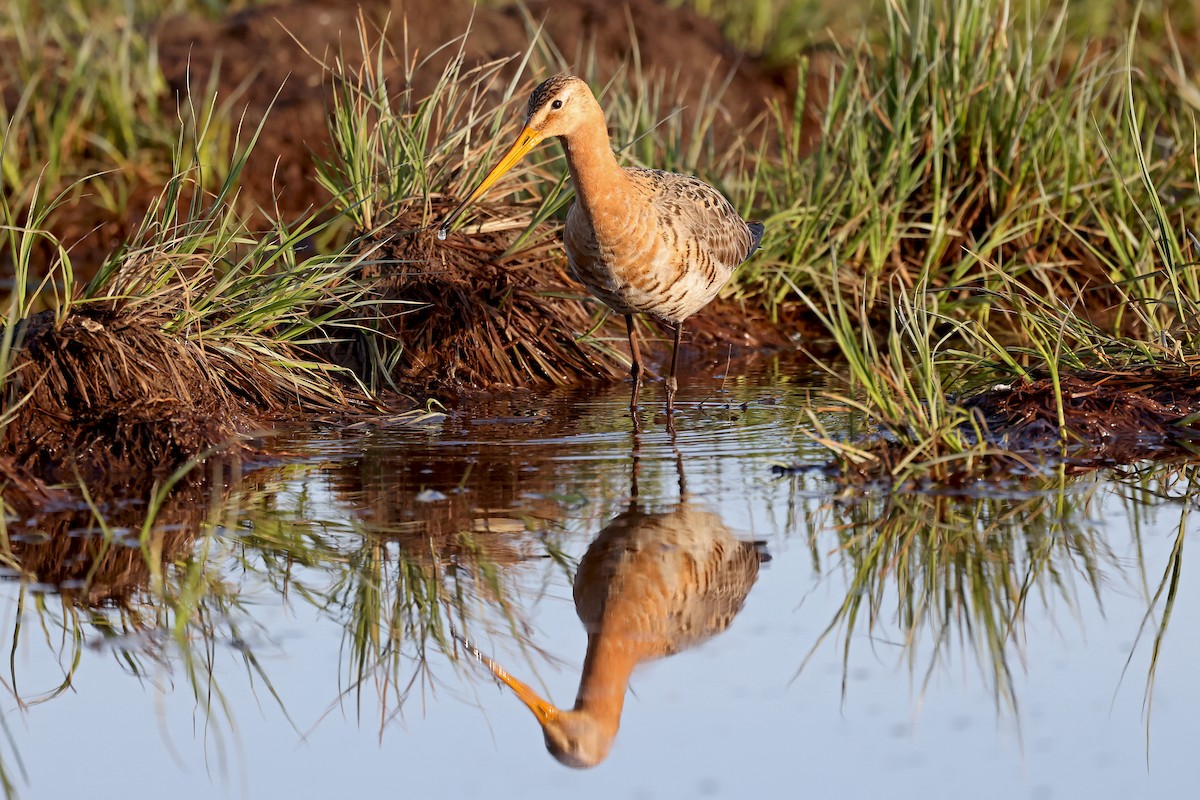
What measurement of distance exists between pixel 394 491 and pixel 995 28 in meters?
4.19

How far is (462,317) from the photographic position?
290 inches

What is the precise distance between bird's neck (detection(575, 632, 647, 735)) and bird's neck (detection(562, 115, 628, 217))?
2.37 meters

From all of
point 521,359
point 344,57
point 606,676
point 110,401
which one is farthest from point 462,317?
point 344,57

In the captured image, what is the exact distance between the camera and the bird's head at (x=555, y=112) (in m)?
6.33

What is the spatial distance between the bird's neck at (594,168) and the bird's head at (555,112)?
3 cm

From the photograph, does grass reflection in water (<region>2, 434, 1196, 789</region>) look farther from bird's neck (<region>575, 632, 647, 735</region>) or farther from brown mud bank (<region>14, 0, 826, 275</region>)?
brown mud bank (<region>14, 0, 826, 275</region>)

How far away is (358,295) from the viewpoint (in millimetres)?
6781

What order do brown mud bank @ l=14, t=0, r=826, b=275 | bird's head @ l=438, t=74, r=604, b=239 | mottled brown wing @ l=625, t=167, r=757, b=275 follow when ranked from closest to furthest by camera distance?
bird's head @ l=438, t=74, r=604, b=239 < mottled brown wing @ l=625, t=167, r=757, b=275 < brown mud bank @ l=14, t=0, r=826, b=275

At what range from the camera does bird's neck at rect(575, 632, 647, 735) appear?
409 cm

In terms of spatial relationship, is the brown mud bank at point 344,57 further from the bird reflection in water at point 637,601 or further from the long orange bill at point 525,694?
the long orange bill at point 525,694

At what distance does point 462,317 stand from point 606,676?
3.28 metres

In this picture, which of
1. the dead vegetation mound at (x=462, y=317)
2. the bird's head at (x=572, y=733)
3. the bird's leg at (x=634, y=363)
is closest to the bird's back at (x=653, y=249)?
the bird's leg at (x=634, y=363)

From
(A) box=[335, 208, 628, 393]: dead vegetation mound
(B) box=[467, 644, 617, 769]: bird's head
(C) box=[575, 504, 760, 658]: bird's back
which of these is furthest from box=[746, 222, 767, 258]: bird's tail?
(B) box=[467, 644, 617, 769]: bird's head

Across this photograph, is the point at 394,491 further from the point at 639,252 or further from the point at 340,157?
the point at 340,157
